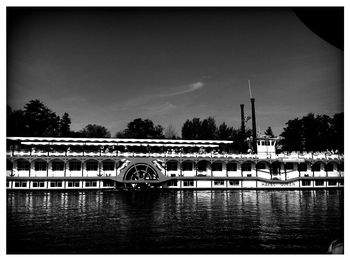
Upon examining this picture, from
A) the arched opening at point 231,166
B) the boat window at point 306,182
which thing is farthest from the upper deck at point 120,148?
the boat window at point 306,182

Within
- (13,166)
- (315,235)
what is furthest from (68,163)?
(315,235)

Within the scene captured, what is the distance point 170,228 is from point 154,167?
24820 millimetres

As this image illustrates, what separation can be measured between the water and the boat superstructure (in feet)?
45.4

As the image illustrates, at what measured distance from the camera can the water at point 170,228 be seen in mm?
14453

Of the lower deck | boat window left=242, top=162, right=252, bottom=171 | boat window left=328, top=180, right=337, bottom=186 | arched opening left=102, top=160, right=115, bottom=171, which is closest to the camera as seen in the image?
the lower deck

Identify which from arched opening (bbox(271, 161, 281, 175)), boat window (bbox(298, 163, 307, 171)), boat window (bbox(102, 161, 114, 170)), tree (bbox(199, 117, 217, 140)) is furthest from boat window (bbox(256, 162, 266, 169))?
tree (bbox(199, 117, 217, 140))

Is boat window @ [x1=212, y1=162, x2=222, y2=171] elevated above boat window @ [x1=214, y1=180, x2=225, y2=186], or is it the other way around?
boat window @ [x1=212, y1=162, x2=222, y2=171]

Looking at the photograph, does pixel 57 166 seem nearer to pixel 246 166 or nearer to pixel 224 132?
pixel 246 166

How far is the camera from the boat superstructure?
136 feet

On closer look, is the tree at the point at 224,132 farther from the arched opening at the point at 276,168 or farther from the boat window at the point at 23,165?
the boat window at the point at 23,165

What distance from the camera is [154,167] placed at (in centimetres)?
4312

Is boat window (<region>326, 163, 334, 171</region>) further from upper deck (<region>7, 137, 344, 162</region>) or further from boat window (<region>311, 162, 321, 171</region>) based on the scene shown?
upper deck (<region>7, 137, 344, 162</region>)

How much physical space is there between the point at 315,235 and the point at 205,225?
19.7 ft

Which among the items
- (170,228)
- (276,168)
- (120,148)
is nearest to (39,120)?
(120,148)
